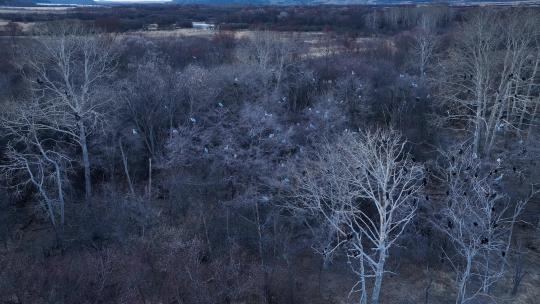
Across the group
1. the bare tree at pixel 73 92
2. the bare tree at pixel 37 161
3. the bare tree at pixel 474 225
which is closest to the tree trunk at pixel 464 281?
the bare tree at pixel 474 225

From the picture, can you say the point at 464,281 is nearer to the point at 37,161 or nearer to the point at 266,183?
the point at 266,183

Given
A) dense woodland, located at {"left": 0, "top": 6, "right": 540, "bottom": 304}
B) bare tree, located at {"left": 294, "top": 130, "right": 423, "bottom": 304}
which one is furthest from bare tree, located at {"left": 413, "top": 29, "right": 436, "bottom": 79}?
bare tree, located at {"left": 294, "top": 130, "right": 423, "bottom": 304}

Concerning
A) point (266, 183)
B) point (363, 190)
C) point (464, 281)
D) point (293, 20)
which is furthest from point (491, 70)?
point (293, 20)

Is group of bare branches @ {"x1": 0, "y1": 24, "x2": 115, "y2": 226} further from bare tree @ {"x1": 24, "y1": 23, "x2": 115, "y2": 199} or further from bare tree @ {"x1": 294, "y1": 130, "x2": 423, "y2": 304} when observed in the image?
bare tree @ {"x1": 294, "y1": 130, "x2": 423, "y2": 304}

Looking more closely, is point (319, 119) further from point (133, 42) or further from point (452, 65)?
point (133, 42)

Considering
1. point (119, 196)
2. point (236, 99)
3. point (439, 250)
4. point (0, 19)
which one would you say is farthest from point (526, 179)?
point (0, 19)
